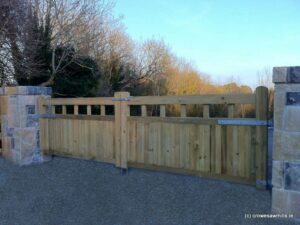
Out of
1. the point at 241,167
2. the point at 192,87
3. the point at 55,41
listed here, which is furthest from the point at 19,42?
the point at 192,87

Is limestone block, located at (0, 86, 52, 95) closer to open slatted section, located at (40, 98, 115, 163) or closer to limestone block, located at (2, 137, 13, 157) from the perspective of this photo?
open slatted section, located at (40, 98, 115, 163)

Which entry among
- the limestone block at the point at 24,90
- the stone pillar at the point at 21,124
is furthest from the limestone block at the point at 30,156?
the limestone block at the point at 24,90

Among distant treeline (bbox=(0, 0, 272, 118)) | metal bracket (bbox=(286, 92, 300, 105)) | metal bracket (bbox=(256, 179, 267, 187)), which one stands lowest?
metal bracket (bbox=(256, 179, 267, 187))

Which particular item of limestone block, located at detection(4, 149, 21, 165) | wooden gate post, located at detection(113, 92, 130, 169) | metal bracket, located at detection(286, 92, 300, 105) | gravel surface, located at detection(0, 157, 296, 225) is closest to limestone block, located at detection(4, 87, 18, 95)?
limestone block, located at detection(4, 149, 21, 165)

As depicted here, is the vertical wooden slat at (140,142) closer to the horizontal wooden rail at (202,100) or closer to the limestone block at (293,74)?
the horizontal wooden rail at (202,100)

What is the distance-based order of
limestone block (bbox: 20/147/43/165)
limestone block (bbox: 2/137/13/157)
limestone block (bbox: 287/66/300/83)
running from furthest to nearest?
limestone block (bbox: 2/137/13/157)
limestone block (bbox: 20/147/43/165)
limestone block (bbox: 287/66/300/83)

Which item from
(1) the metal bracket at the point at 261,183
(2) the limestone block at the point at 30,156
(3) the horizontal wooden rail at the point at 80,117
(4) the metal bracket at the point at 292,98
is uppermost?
(4) the metal bracket at the point at 292,98

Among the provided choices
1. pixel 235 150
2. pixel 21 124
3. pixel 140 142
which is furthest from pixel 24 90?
pixel 235 150

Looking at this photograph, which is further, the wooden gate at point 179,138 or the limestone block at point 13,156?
the limestone block at point 13,156

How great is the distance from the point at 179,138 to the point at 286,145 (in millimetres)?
1481

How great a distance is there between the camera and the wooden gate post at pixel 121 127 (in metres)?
4.83

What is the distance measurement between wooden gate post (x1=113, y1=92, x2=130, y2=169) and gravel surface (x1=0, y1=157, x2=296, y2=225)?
0.19 metres

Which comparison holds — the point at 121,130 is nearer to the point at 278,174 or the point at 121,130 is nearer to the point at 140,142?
the point at 140,142

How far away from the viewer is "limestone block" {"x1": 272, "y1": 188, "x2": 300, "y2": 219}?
3096 millimetres
